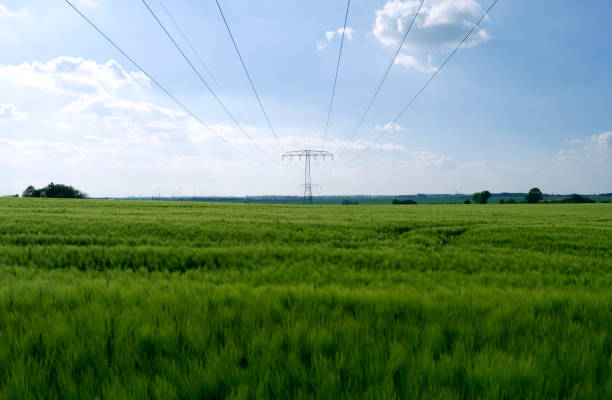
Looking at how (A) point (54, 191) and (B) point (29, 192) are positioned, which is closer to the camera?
(A) point (54, 191)

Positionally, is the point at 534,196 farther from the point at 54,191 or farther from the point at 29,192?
the point at 29,192

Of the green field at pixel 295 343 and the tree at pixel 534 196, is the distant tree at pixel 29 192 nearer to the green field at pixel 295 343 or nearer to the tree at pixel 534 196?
the green field at pixel 295 343

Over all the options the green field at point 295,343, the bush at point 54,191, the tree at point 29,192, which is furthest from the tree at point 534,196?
the tree at point 29,192

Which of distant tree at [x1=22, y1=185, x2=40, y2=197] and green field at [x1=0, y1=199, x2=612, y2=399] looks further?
distant tree at [x1=22, y1=185, x2=40, y2=197]

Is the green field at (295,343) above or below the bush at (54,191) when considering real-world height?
below

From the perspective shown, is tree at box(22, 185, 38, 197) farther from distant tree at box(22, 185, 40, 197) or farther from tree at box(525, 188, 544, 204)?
tree at box(525, 188, 544, 204)

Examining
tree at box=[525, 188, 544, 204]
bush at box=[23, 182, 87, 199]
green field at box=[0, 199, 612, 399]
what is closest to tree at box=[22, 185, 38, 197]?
bush at box=[23, 182, 87, 199]

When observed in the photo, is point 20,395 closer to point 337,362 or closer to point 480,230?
point 337,362

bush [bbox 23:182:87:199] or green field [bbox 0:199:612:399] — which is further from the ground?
bush [bbox 23:182:87:199]

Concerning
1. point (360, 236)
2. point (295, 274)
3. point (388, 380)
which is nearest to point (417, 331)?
point (388, 380)

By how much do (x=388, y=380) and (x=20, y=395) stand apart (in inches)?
82.8

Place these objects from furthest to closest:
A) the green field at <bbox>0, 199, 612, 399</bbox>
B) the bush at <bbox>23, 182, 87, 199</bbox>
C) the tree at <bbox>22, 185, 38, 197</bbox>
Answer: the tree at <bbox>22, 185, 38, 197</bbox>, the bush at <bbox>23, 182, 87, 199</bbox>, the green field at <bbox>0, 199, 612, 399</bbox>

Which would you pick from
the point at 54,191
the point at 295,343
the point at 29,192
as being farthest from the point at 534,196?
the point at 29,192

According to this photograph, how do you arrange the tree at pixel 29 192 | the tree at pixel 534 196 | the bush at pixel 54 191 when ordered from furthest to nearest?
1. the tree at pixel 534 196
2. the tree at pixel 29 192
3. the bush at pixel 54 191
